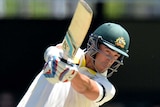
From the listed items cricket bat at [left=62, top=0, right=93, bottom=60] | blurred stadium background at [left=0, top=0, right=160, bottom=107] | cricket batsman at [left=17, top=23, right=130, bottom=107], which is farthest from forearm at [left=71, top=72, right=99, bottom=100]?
blurred stadium background at [left=0, top=0, right=160, bottom=107]

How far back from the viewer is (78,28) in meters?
3.31

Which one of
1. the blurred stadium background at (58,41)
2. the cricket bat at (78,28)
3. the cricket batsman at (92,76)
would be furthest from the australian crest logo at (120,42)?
the blurred stadium background at (58,41)

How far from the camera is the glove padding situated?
3.27 metres

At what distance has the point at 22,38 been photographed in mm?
7609

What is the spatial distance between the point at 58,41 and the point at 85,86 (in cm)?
407

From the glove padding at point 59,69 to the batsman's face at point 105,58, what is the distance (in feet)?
1.21

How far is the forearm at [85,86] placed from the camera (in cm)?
341

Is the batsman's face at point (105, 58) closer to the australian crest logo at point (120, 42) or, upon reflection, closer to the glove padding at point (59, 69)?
the australian crest logo at point (120, 42)

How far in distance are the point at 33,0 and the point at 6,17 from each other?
438 mm

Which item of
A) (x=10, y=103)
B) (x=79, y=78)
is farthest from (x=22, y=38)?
(x=79, y=78)

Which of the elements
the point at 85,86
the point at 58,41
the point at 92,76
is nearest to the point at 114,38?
the point at 92,76

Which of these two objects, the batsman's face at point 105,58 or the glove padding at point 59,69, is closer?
the glove padding at point 59,69

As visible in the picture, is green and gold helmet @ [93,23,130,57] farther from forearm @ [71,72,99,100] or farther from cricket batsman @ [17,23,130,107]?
forearm @ [71,72,99,100]

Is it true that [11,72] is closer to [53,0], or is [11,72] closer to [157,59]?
[53,0]
